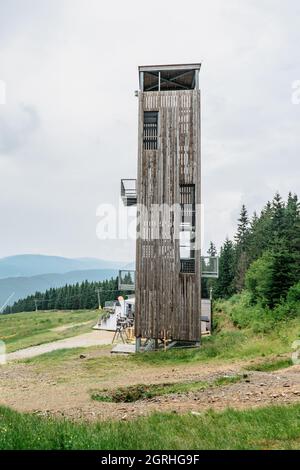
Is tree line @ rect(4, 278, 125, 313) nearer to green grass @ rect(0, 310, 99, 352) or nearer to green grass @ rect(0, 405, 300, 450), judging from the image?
green grass @ rect(0, 310, 99, 352)

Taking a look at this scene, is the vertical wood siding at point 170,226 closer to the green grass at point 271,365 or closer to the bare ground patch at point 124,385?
the bare ground patch at point 124,385

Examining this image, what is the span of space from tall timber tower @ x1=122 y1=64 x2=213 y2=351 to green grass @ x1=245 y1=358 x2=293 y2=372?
6759mm

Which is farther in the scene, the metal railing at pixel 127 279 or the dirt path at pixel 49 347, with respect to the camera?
the dirt path at pixel 49 347

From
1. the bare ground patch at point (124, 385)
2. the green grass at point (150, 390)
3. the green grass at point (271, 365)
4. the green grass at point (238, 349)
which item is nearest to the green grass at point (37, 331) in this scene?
the green grass at point (238, 349)

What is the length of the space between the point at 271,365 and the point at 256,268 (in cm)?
2184

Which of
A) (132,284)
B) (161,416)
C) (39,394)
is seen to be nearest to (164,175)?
(132,284)

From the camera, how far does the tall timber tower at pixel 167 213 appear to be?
20578 millimetres

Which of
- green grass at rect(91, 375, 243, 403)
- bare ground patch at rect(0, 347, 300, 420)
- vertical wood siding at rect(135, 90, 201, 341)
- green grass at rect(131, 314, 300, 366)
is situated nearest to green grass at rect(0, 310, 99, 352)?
vertical wood siding at rect(135, 90, 201, 341)

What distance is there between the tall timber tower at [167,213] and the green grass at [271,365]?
22.2 feet

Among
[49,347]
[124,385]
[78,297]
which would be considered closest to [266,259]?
[49,347]

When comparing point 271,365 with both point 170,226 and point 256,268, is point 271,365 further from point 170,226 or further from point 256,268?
point 256,268

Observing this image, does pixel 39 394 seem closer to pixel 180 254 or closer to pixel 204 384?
pixel 204 384

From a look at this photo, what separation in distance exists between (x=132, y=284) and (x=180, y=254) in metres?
3.75

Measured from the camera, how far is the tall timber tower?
20578mm
